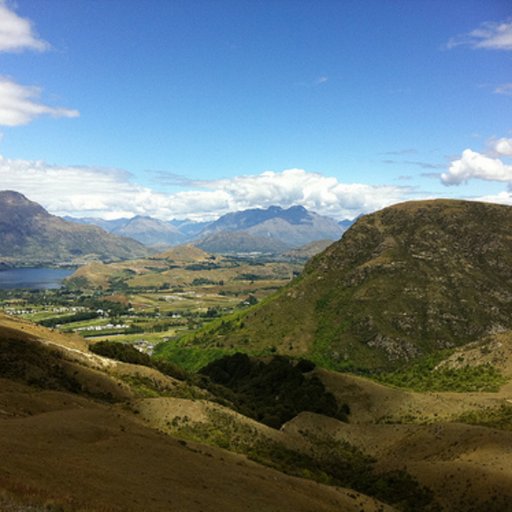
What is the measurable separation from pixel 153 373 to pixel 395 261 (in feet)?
455

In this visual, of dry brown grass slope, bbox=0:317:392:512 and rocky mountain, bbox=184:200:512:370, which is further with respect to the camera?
rocky mountain, bbox=184:200:512:370

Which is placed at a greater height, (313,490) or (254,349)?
(313,490)

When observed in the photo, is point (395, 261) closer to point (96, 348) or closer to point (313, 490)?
point (96, 348)

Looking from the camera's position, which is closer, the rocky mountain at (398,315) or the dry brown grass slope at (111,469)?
the dry brown grass slope at (111,469)

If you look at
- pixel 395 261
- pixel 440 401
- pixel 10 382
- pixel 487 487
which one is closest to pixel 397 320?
pixel 395 261

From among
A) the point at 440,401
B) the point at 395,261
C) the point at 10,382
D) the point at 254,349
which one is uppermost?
the point at 395,261

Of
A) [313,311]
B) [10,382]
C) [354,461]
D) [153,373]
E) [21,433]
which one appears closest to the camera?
[21,433]

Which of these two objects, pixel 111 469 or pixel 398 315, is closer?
pixel 111 469

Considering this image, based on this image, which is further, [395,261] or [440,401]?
[395,261]

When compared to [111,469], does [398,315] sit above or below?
below

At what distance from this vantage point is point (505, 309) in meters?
176

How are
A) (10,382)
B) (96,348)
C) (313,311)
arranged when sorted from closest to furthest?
(10,382)
(96,348)
(313,311)

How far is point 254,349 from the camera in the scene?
177375mm

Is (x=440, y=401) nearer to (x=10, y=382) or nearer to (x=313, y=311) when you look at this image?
(x=10, y=382)
